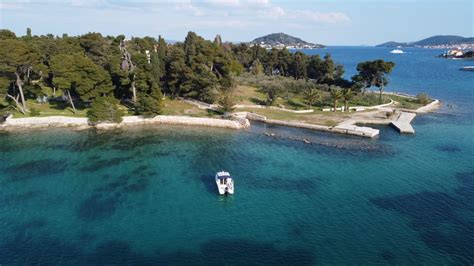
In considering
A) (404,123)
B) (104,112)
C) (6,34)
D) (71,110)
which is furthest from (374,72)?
(6,34)

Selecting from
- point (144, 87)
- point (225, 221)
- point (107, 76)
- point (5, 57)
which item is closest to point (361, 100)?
point (144, 87)

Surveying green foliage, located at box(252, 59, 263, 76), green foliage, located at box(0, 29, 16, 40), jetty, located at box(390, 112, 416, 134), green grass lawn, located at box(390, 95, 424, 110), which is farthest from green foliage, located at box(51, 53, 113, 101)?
green grass lawn, located at box(390, 95, 424, 110)

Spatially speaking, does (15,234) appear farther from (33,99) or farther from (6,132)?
(33,99)

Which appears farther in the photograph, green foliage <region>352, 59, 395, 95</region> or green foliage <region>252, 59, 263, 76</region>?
green foliage <region>252, 59, 263, 76</region>

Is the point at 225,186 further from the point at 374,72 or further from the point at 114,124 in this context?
the point at 374,72

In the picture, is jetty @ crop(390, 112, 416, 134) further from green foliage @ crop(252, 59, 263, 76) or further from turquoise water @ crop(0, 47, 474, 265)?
green foliage @ crop(252, 59, 263, 76)

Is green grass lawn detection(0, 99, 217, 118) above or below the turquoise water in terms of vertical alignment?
above

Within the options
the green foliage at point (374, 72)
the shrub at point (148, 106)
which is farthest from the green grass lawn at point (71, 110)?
the green foliage at point (374, 72)
